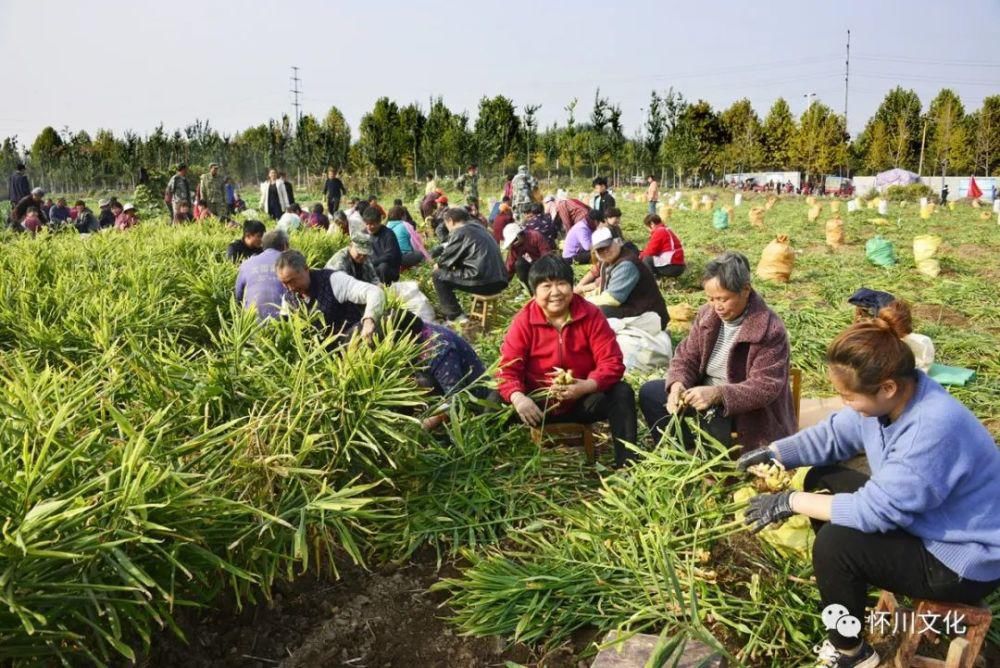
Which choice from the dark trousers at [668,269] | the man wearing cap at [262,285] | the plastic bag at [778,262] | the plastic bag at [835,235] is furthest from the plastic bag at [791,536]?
the plastic bag at [835,235]

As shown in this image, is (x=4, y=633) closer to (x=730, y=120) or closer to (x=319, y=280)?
(x=319, y=280)

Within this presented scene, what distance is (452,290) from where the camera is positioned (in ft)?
21.6

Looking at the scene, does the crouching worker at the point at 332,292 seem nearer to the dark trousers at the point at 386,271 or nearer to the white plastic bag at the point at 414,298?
the white plastic bag at the point at 414,298

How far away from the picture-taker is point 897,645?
6.35 feet

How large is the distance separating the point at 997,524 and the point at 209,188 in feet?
39.1

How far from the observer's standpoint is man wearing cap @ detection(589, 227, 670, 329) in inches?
185

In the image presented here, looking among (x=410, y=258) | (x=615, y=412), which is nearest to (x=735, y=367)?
(x=615, y=412)

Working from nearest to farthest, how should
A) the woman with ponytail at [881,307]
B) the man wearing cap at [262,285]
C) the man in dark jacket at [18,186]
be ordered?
the woman with ponytail at [881,307], the man wearing cap at [262,285], the man in dark jacket at [18,186]

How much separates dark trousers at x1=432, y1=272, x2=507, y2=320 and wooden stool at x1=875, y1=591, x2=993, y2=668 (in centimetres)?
477

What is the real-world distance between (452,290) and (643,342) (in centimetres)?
249

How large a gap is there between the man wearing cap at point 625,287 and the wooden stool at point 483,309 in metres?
1.70

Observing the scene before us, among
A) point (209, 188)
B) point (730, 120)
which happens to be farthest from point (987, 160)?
point (209, 188)

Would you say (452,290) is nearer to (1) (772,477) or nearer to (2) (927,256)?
(1) (772,477)

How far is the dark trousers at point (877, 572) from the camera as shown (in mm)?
1778
